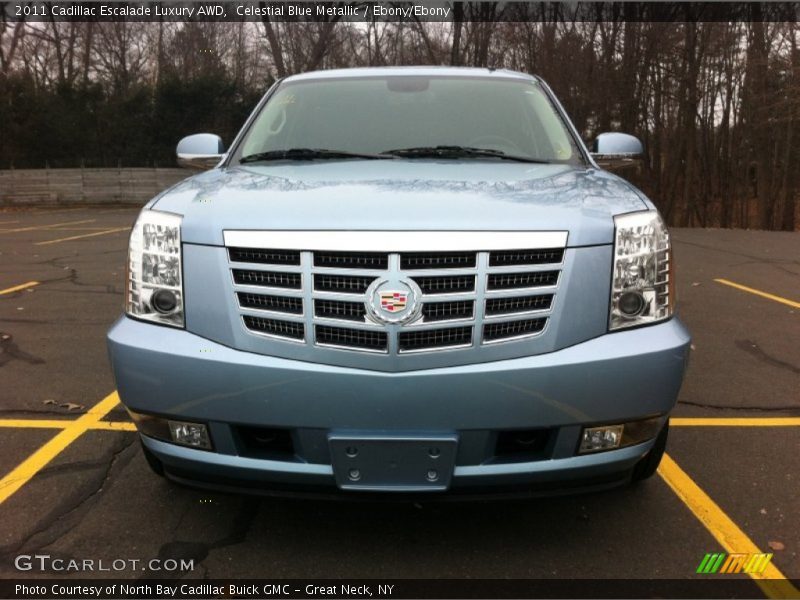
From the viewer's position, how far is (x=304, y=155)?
10.9 ft

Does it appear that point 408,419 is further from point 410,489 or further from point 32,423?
point 32,423

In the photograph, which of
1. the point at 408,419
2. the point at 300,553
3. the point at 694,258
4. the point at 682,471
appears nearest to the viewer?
the point at 408,419

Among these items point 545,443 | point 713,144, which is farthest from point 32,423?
point 713,144

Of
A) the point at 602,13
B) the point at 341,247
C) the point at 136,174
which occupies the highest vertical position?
the point at 602,13

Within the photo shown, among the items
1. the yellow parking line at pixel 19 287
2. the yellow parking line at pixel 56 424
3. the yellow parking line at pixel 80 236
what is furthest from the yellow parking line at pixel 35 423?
the yellow parking line at pixel 80 236

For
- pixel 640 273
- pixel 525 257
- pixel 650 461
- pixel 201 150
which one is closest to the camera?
pixel 525 257

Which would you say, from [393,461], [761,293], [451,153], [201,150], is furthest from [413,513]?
[761,293]

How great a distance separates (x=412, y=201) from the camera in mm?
2285

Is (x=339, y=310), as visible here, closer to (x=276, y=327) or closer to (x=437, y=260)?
(x=276, y=327)

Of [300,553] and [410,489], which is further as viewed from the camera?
[300,553]

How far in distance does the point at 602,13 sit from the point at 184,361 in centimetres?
2642

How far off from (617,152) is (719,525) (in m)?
2.05

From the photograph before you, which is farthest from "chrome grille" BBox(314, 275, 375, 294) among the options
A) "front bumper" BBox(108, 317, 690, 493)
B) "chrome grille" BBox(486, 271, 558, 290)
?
"chrome grille" BBox(486, 271, 558, 290)

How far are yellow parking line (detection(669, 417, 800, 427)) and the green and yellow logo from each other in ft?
4.15
